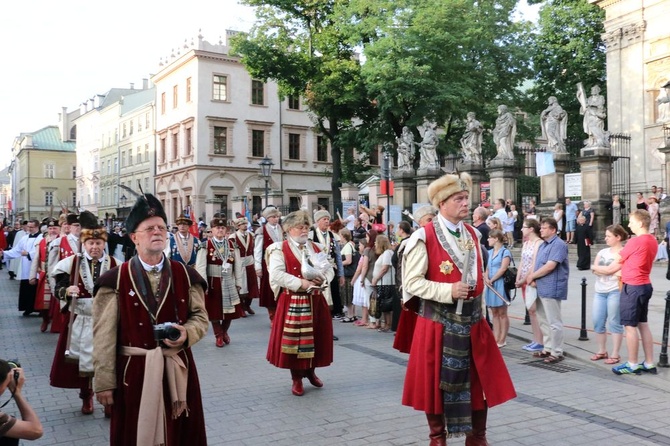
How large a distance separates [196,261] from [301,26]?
26.5 meters

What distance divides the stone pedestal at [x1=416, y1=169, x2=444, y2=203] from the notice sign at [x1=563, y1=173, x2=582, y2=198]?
22.2 ft

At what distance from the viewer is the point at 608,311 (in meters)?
8.00

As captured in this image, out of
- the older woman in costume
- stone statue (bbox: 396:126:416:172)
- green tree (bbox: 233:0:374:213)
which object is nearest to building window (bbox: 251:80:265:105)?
green tree (bbox: 233:0:374:213)

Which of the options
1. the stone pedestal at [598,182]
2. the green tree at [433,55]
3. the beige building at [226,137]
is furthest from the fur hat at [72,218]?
the beige building at [226,137]

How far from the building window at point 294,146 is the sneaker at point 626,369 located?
45.9 metres

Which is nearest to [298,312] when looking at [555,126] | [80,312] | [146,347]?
[80,312]

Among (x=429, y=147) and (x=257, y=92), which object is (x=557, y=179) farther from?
(x=257, y=92)

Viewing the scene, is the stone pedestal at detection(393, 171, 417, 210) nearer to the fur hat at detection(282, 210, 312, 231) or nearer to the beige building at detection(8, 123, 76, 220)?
the fur hat at detection(282, 210, 312, 231)

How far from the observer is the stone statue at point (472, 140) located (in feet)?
86.0

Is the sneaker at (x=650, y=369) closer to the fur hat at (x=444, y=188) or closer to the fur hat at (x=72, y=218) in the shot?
the fur hat at (x=444, y=188)

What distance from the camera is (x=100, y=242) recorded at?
22.2 ft

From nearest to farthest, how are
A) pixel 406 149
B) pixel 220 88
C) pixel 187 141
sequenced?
pixel 406 149 < pixel 220 88 < pixel 187 141

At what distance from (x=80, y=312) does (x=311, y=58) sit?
91.4 ft

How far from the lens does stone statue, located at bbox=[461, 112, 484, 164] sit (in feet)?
86.0
